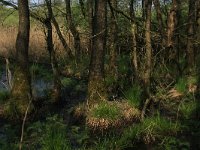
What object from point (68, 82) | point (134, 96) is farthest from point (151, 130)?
point (68, 82)

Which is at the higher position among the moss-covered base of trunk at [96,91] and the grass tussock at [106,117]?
the moss-covered base of trunk at [96,91]

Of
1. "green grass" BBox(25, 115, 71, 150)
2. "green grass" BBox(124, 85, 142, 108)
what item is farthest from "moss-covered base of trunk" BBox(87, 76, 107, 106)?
"green grass" BBox(25, 115, 71, 150)

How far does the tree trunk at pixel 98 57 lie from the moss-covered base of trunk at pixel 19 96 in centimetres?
148

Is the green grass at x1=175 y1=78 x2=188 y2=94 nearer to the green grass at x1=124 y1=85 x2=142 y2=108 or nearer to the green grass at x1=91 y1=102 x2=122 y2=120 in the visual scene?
the green grass at x1=124 y1=85 x2=142 y2=108

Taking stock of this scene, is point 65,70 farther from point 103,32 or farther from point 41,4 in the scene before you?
point 103,32

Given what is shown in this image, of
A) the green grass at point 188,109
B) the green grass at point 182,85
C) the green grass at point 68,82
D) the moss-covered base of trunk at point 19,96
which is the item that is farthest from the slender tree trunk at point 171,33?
the moss-covered base of trunk at point 19,96

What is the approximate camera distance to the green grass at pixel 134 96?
9.75 m

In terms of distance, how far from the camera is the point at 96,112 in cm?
905

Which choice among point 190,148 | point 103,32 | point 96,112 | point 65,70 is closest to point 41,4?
point 65,70

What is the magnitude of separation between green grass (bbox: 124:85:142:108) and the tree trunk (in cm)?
57

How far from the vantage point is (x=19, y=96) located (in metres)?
10.1

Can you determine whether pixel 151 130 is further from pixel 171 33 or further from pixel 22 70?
pixel 171 33

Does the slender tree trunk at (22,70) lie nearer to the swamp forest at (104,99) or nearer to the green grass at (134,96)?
the swamp forest at (104,99)

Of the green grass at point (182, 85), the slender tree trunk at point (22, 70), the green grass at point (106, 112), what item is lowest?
the green grass at point (106, 112)
